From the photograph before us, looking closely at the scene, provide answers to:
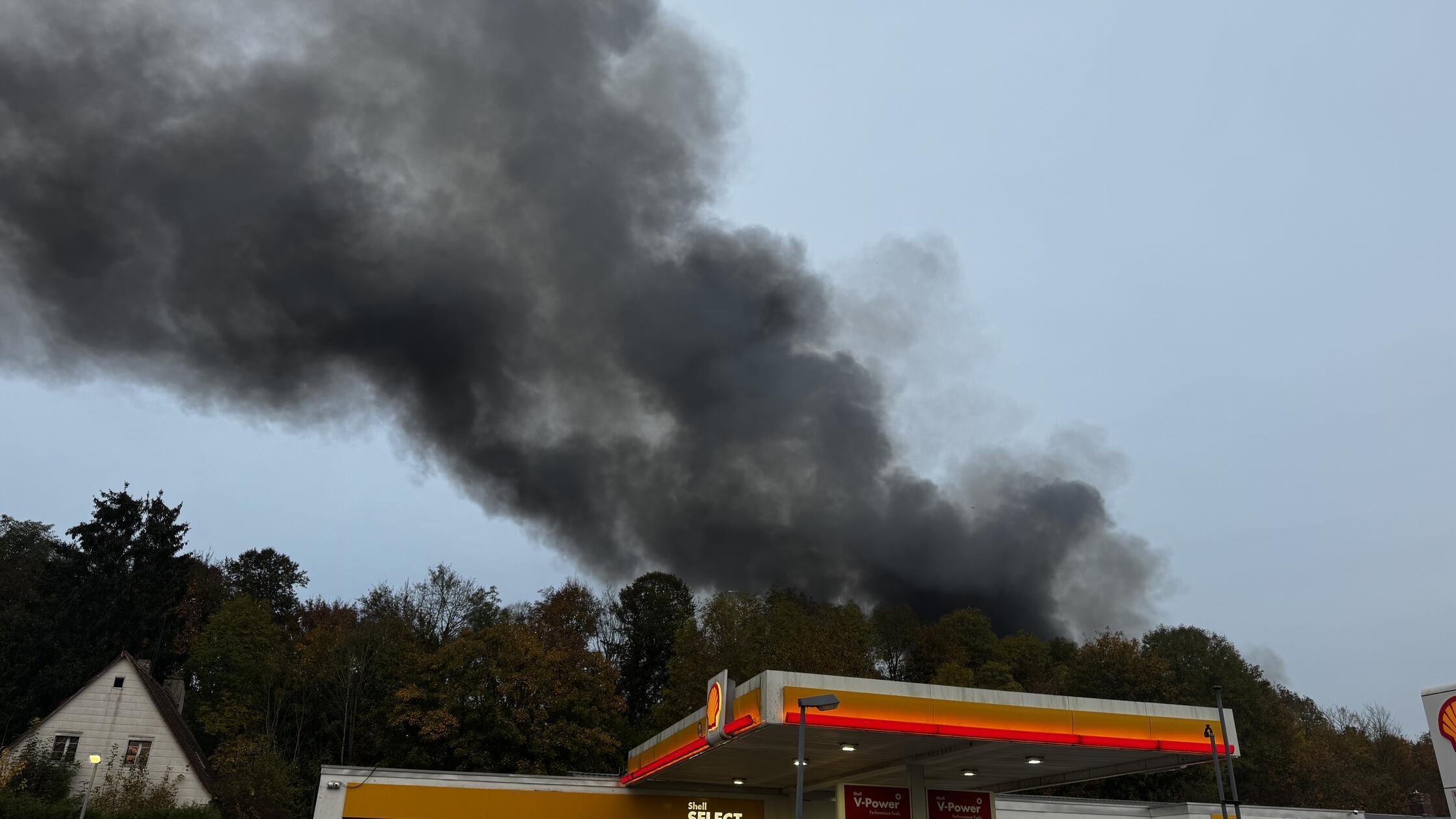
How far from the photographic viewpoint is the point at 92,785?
34625 mm

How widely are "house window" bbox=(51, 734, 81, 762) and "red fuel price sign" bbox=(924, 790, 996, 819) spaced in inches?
1358

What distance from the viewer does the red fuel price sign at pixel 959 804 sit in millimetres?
27328

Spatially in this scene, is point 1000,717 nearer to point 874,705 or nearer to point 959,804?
point 874,705

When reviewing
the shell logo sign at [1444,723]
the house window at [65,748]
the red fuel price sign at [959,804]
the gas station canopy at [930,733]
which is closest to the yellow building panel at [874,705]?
the gas station canopy at [930,733]

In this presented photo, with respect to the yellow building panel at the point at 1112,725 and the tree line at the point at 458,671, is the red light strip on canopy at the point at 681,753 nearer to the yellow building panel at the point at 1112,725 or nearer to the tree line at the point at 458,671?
the yellow building panel at the point at 1112,725

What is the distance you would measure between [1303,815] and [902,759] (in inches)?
892

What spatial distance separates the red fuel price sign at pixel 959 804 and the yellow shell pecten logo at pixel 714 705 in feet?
26.6

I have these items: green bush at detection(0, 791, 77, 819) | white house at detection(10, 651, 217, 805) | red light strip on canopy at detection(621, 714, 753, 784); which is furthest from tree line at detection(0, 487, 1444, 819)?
red light strip on canopy at detection(621, 714, 753, 784)

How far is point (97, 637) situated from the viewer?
58.8 meters

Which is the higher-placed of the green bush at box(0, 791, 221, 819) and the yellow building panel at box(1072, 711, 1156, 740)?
the yellow building panel at box(1072, 711, 1156, 740)

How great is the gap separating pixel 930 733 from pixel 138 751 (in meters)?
33.9

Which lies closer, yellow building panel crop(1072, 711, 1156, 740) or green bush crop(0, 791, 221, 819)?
yellow building panel crop(1072, 711, 1156, 740)

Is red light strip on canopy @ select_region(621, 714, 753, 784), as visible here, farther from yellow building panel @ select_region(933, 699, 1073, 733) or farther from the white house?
the white house

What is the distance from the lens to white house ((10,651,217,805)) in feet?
120
